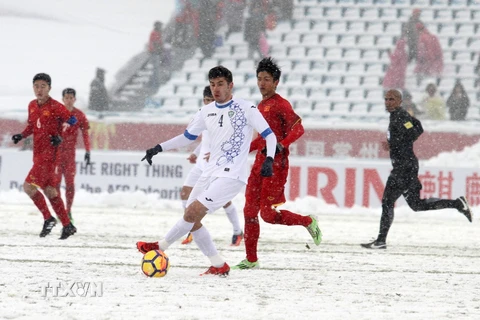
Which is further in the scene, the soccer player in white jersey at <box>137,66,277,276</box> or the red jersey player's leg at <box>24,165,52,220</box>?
the red jersey player's leg at <box>24,165,52,220</box>

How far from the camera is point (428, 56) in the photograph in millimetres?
22281

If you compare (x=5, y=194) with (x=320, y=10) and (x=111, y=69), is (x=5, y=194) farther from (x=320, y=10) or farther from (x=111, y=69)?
(x=320, y=10)

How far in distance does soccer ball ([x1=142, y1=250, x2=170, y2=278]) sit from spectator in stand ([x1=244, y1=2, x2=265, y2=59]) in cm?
1649

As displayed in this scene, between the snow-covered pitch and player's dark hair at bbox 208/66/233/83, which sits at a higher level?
player's dark hair at bbox 208/66/233/83

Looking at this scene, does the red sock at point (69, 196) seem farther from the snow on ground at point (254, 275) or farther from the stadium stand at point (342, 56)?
the stadium stand at point (342, 56)

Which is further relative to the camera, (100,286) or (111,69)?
(111,69)

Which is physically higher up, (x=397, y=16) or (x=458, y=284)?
(x=397, y=16)

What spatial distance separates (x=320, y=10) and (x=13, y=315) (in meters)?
20.1

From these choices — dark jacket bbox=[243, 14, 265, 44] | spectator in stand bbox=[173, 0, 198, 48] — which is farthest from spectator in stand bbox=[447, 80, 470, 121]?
spectator in stand bbox=[173, 0, 198, 48]

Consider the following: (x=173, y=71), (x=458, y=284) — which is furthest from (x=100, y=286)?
(x=173, y=71)

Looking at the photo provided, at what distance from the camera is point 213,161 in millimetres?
7367

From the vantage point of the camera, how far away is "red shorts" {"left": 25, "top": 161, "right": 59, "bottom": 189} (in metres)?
10.4

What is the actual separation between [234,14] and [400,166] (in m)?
14.0

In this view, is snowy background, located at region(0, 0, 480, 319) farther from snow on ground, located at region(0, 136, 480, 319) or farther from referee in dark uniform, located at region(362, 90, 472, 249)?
referee in dark uniform, located at region(362, 90, 472, 249)
